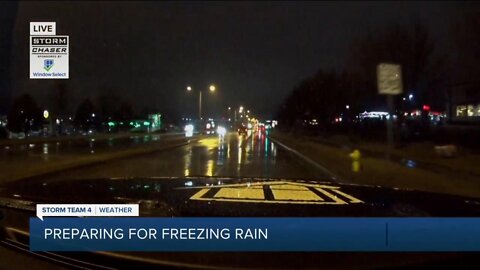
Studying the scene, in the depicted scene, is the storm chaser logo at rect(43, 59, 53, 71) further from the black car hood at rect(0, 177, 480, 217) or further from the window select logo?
the black car hood at rect(0, 177, 480, 217)

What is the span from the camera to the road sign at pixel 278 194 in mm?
4651

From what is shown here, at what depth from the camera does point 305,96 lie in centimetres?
8138

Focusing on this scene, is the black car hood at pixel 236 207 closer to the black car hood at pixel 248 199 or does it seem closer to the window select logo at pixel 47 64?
the black car hood at pixel 248 199

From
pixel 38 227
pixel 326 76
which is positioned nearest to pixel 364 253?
pixel 38 227

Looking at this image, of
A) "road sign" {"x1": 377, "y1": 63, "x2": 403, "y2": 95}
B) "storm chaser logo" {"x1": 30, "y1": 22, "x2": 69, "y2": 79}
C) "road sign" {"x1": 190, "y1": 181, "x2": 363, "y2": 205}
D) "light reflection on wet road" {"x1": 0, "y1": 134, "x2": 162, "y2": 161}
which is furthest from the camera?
"light reflection on wet road" {"x1": 0, "y1": 134, "x2": 162, "y2": 161}

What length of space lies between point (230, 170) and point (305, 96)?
6027cm

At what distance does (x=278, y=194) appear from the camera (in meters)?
5.00

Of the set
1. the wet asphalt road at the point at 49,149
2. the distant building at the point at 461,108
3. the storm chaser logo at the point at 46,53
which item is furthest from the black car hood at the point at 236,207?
the distant building at the point at 461,108

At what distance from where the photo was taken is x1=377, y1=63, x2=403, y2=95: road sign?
20578mm

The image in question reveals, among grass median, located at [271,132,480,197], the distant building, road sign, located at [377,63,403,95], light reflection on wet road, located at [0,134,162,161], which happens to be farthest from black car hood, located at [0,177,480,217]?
the distant building

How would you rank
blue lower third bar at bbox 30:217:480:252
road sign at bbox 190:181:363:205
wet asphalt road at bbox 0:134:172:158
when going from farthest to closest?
wet asphalt road at bbox 0:134:172:158 → road sign at bbox 190:181:363:205 → blue lower third bar at bbox 30:217:480:252

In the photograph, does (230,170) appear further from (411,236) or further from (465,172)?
(411,236)

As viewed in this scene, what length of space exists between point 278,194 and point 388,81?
16.7 meters

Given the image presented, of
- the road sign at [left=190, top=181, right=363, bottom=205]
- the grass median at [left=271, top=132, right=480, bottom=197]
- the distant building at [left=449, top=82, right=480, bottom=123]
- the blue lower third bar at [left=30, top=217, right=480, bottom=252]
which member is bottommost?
the grass median at [left=271, top=132, right=480, bottom=197]
